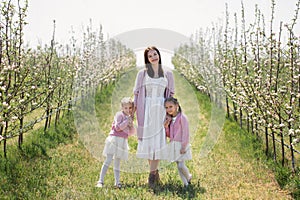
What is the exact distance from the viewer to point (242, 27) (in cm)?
802

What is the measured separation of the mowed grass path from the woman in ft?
1.51

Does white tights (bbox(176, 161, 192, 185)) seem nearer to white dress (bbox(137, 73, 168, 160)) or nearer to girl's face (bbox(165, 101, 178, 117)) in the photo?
white dress (bbox(137, 73, 168, 160))

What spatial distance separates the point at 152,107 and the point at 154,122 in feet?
0.69

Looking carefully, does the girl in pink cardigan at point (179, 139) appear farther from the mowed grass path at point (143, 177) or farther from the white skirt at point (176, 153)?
the mowed grass path at point (143, 177)

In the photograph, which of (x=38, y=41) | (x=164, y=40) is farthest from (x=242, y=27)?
(x=38, y=41)

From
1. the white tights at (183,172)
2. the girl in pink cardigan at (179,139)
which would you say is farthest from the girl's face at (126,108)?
the white tights at (183,172)

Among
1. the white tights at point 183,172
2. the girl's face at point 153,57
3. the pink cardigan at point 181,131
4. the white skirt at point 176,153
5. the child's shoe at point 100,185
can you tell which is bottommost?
the child's shoe at point 100,185

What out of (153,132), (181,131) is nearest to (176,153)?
(181,131)

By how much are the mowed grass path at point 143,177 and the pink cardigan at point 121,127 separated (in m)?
0.74

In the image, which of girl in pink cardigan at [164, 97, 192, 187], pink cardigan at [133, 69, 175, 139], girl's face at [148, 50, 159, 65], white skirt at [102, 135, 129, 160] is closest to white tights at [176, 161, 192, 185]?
girl in pink cardigan at [164, 97, 192, 187]

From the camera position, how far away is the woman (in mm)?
5371

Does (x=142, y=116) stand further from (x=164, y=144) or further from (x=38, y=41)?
(x=38, y=41)

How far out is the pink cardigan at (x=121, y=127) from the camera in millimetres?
5348

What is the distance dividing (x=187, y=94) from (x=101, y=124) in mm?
6988
